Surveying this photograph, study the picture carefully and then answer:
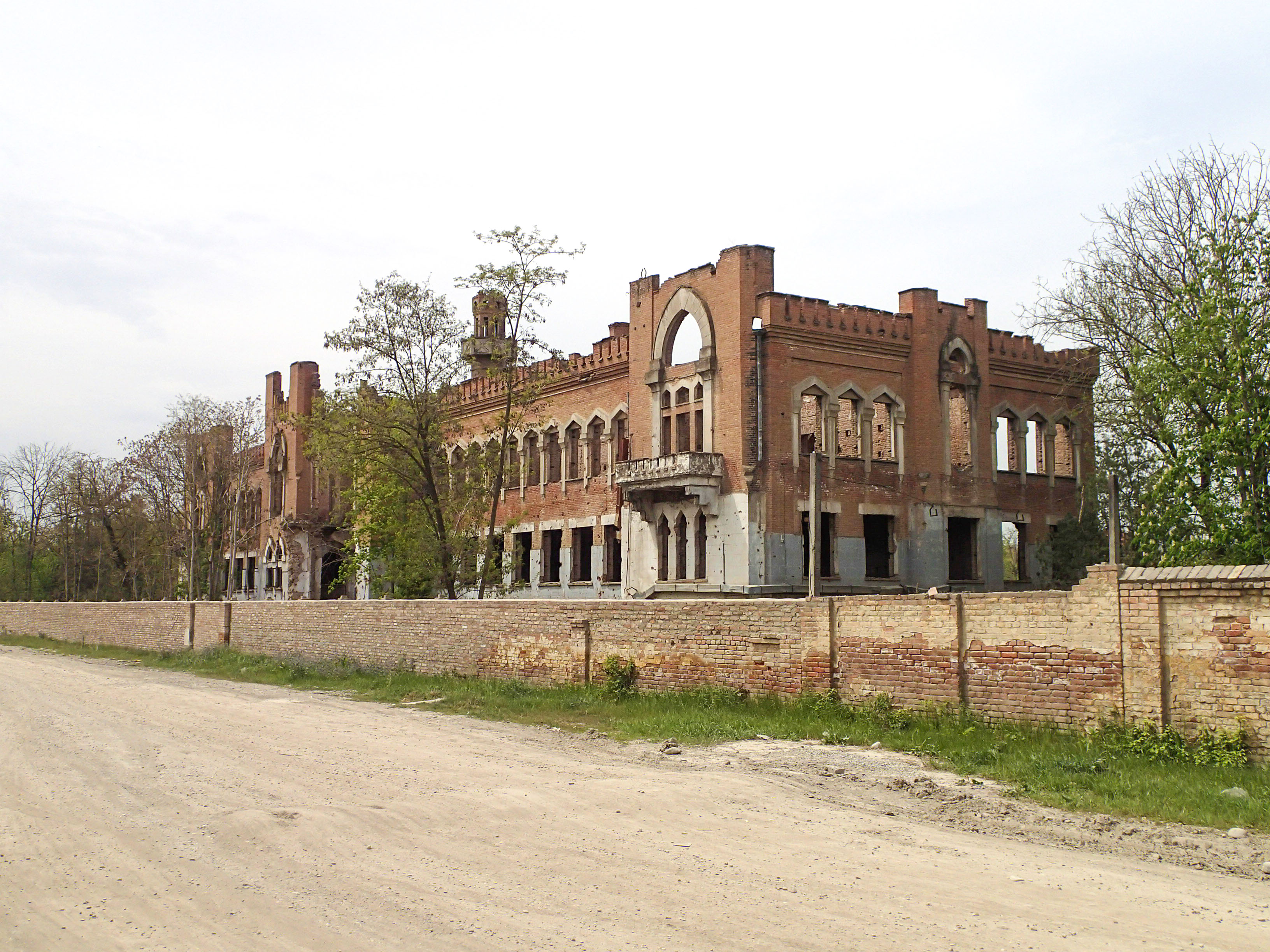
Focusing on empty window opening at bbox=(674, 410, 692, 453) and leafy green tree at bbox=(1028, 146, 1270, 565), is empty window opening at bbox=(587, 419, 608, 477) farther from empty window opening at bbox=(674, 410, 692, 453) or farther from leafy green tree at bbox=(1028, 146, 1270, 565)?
leafy green tree at bbox=(1028, 146, 1270, 565)

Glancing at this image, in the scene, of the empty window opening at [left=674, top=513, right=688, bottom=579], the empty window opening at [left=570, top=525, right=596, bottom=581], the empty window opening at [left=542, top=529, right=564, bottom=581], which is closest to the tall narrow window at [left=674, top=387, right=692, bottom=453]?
the empty window opening at [left=674, top=513, right=688, bottom=579]

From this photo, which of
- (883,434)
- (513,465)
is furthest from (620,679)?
(883,434)

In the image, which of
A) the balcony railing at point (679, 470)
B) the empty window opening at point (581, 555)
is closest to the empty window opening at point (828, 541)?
the balcony railing at point (679, 470)

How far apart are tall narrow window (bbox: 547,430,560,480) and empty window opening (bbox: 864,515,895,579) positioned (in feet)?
37.6

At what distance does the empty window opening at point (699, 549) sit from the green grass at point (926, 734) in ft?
32.8

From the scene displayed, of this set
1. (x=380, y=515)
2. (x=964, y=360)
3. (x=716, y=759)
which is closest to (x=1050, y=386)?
(x=964, y=360)

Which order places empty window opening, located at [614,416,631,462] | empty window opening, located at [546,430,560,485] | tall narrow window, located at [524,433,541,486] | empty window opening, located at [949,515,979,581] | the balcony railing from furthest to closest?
tall narrow window, located at [524,433,541,486], empty window opening, located at [546,430,560,485], empty window opening, located at [614,416,631,462], empty window opening, located at [949,515,979,581], the balcony railing

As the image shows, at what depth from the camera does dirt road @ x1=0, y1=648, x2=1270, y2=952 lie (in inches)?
263

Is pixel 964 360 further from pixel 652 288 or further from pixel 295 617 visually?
pixel 295 617

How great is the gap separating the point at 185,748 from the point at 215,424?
127 feet

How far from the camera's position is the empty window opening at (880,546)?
3309cm

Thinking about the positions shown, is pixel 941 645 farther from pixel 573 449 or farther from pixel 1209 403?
pixel 573 449

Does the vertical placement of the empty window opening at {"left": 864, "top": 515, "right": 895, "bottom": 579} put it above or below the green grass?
above

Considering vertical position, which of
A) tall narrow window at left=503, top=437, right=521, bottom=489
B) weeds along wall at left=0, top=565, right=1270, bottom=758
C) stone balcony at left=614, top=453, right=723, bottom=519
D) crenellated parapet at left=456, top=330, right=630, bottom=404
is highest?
crenellated parapet at left=456, top=330, right=630, bottom=404
